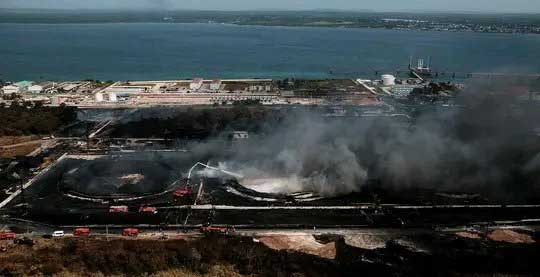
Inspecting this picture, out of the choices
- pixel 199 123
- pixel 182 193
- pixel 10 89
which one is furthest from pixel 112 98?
pixel 182 193

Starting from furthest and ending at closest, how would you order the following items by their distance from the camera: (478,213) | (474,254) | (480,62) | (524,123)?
(480,62) < (524,123) < (478,213) < (474,254)

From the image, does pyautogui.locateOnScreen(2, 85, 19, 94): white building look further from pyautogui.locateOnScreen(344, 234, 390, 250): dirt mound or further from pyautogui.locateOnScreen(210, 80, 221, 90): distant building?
pyautogui.locateOnScreen(344, 234, 390, 250): dirt mound

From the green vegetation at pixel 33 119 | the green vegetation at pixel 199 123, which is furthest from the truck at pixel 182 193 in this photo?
the green vegetation at pixel 33 119

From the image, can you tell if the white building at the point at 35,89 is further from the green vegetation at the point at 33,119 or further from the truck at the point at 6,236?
the truck at the point at 6,236

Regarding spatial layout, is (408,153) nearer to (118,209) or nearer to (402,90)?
(118,209)

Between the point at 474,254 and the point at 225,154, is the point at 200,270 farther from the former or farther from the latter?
the point at 225,154

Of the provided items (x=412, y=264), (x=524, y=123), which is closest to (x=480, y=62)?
(x=524, y=123)
